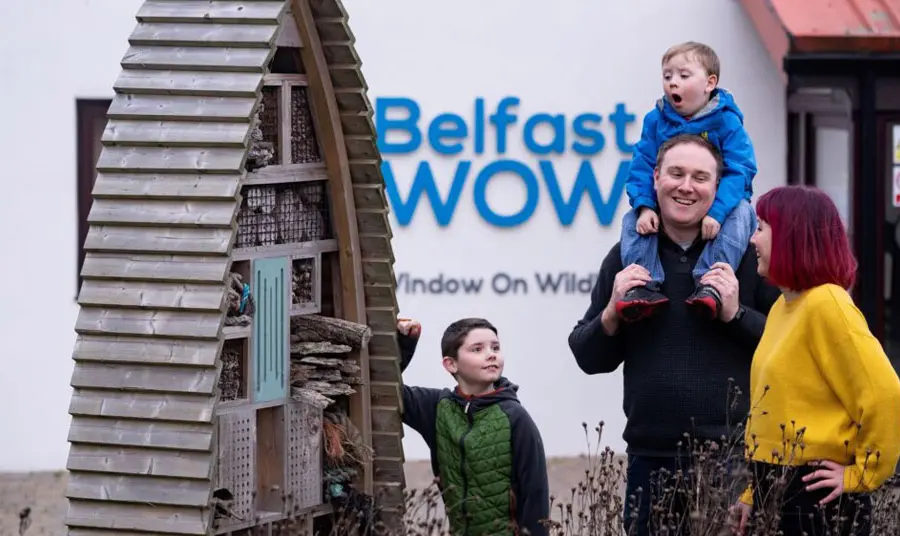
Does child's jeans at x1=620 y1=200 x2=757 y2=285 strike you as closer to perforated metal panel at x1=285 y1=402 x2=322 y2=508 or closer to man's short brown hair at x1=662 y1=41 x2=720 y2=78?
man's short brown hair at x1=662 y1=41 x2=720 y2=78

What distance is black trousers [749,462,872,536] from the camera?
4.34 meters

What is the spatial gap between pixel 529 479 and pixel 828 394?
3.64 feet

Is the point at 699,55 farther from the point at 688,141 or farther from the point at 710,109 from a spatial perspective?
the point at 688,141

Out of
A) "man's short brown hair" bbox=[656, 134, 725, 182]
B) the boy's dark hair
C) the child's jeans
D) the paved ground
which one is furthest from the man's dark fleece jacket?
the paved ground

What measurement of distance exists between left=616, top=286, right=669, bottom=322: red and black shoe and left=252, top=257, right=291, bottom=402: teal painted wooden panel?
997 millimetres

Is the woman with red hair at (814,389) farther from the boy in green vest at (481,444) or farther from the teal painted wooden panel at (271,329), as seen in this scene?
the teal painted wooden panel at (271,329)

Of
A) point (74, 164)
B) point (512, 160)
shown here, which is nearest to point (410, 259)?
point (512, 160)

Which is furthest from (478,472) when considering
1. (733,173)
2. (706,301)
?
(733,173)

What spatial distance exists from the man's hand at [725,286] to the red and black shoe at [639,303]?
0.49 ft

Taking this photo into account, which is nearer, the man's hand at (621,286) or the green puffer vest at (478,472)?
the man's hand at (621,286)

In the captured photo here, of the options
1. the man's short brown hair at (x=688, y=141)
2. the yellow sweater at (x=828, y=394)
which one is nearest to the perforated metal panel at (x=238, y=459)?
the yellow sweater at (x=828, y=394)

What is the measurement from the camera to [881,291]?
11680 millimetres

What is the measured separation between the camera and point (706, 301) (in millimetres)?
4797

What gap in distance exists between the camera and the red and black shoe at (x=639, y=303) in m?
4.87
